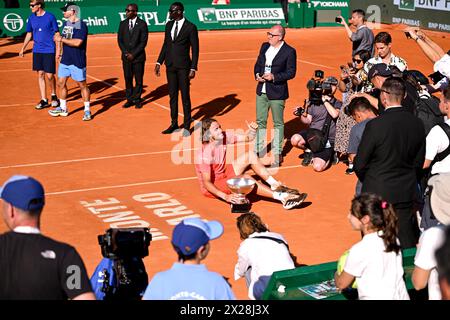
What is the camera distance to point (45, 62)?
17.3 m

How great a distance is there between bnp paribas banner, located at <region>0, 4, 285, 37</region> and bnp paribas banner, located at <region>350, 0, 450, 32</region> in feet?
15.5

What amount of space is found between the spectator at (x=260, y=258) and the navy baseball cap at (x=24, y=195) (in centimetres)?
282

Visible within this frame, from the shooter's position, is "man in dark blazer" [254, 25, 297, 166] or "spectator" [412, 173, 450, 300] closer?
"spectator" [412, 173, 450, 300]

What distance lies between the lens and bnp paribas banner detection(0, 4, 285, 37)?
29953mm

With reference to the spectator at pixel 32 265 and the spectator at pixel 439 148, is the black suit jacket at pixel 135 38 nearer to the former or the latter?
the spectator at pixel 439 148

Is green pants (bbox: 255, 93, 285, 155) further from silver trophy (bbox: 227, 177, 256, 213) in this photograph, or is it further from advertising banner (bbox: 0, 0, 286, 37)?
advertising banner (bbox: 0, 0, 286, 37)

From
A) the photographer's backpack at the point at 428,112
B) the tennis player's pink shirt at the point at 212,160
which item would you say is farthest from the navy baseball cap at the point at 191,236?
the tennis player's pink shirt at the point at 212,160

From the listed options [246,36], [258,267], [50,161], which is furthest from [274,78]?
[246,36]

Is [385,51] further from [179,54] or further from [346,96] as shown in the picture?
[179,54]

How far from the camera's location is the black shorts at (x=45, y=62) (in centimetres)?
1730

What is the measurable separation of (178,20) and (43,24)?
10.9 feet

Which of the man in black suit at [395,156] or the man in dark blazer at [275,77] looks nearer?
the man in black suit at [395,156]

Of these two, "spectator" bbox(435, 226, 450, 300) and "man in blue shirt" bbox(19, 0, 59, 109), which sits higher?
"spectator" bbox(435, 226, 450, 300)

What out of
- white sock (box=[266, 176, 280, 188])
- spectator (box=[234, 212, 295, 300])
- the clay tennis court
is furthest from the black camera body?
white sock (box=[266, 176, 280, 188])
